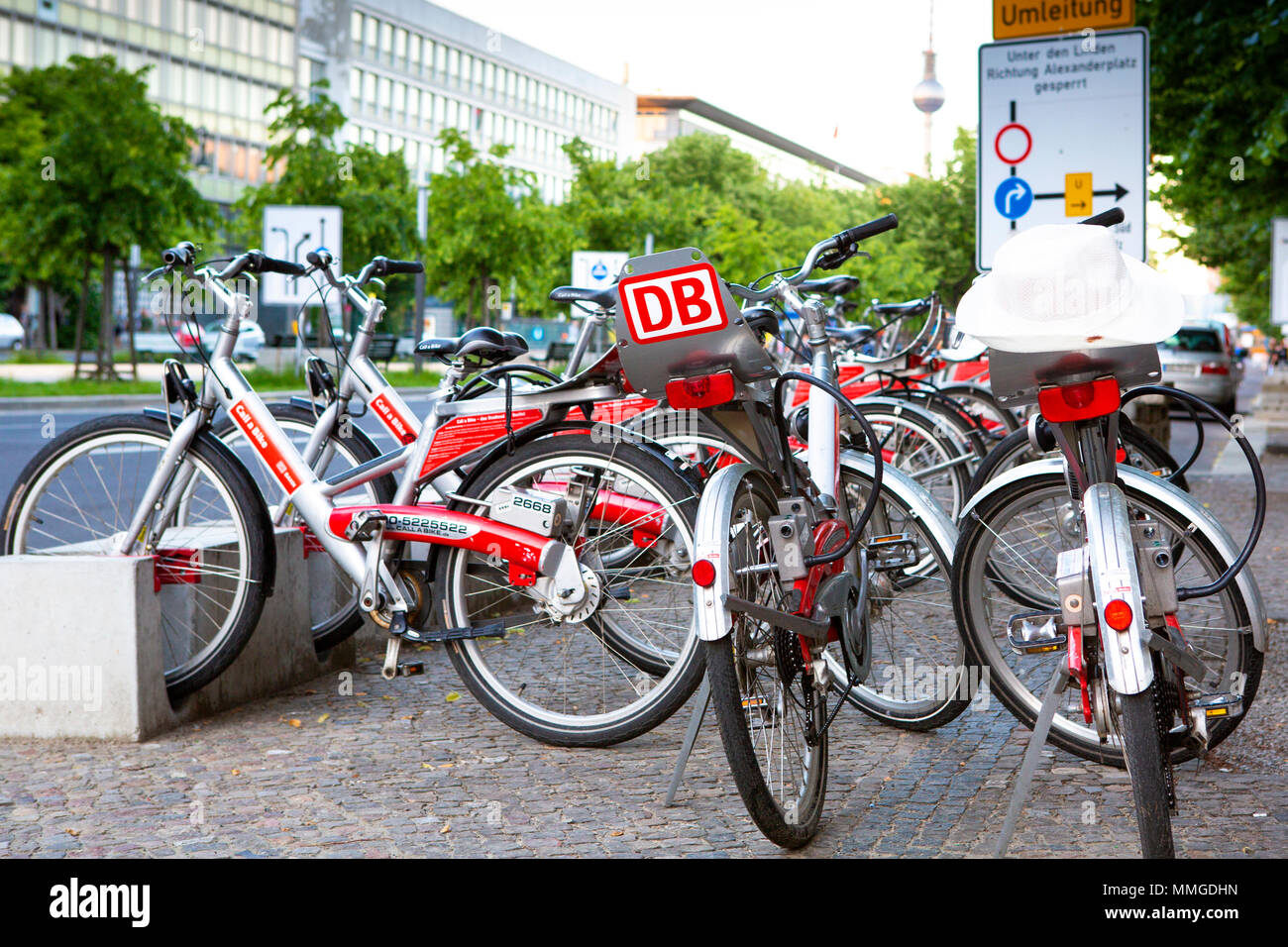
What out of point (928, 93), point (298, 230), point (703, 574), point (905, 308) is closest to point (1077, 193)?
point (905, 308)

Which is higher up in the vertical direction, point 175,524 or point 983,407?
point 983,407

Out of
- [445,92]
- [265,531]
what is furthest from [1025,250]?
[445,92]

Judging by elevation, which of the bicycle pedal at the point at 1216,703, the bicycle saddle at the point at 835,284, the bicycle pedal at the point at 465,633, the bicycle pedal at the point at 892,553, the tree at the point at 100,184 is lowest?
the bicycle pedal at the point at 1216,703

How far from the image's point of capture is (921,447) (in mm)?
7500

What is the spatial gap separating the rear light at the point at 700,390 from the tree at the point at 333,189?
24147mm

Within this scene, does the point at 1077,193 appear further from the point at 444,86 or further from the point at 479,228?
the point at 444,86

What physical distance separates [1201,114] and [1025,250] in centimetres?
1213

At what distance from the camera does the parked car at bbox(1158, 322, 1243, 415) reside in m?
25.9

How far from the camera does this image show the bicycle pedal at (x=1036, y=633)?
137 inches

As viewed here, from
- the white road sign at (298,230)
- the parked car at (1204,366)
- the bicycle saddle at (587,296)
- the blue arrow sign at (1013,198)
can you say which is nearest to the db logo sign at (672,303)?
the bicycle saddle at (587,296)

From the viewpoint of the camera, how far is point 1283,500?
11734 millimetres

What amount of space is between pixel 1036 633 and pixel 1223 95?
38.0 ft

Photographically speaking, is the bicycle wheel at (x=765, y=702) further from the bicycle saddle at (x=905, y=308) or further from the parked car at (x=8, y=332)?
the parked car at (x=8, y=332)

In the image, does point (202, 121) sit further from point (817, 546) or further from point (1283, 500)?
point (817, 546)
